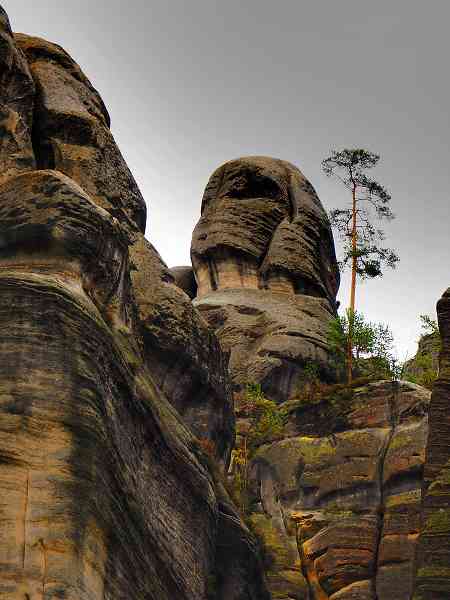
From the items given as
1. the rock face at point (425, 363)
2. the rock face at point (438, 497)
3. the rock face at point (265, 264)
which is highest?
the rock face at point (265, 264)

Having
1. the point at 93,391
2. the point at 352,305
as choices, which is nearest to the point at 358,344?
the point at 352,305

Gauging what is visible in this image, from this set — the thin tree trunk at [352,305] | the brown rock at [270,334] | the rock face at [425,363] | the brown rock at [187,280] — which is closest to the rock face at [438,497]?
the rock face at [425,363]

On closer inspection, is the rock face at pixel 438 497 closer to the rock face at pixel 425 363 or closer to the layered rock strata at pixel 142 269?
the layered rock strata at pixel 142 269

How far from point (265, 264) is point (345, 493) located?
88.0 feet

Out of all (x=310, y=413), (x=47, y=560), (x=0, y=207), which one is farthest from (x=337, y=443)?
(x=47, y=560)

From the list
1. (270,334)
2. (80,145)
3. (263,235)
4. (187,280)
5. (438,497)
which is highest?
(187,280)

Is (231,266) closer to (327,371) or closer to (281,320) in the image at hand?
(281,320)

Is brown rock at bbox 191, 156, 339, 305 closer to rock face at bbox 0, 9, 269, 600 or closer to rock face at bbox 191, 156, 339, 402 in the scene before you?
rock face at bbox 191, 156, 339, 402

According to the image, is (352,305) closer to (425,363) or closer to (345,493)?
(425,363)

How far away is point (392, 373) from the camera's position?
54.8 metres

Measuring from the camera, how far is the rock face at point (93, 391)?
22172 millimetres

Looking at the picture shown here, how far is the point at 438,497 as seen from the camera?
1227 inches

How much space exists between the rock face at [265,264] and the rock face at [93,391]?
888 inches

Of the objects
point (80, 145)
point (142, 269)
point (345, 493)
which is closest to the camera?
point (142, 269)
